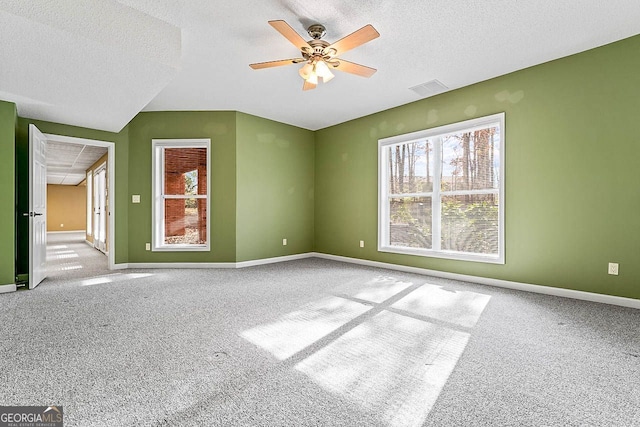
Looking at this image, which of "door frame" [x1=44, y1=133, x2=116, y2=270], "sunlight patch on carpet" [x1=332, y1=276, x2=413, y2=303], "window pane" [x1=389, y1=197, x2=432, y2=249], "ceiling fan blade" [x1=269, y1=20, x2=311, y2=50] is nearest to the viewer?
"ceiling fan blade" [x1=269, y1=20, x2=311, y2=50]

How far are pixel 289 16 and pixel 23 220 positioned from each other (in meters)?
4.42

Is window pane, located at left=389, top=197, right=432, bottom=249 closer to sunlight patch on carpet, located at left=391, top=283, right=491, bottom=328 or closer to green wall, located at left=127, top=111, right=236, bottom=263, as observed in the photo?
sunlight patch on carpet, located at left=391, top=283, right=491, bottom=328

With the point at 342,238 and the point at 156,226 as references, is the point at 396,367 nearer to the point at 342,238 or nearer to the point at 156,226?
the point at 342,238

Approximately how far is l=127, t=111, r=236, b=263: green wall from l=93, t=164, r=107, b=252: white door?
275 centimetres

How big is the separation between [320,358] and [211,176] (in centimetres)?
411

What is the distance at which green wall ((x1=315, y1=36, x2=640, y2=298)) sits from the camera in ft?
10.2

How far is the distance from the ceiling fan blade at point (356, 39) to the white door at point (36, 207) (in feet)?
12.8

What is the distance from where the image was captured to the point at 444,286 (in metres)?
3.95

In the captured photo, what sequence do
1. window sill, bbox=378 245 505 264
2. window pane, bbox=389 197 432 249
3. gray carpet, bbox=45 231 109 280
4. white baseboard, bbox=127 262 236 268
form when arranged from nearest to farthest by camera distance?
window sill, bbox=378 245 505 264, gray carpet, bbox=45 231 109 280, window pane, bbox=389 197 432 249, white baseboard, bbox=127 262 236 268

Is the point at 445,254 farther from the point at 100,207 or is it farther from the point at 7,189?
the point at 100,207

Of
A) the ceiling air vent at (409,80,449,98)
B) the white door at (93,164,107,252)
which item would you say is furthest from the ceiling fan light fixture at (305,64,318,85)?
the white door at (93,164,107,252)

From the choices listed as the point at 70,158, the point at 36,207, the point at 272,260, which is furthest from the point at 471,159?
the point at 70,158

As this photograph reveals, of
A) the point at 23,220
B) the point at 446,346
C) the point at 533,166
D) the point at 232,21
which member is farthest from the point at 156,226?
the point at 533,166

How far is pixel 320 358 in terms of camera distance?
2.03m
